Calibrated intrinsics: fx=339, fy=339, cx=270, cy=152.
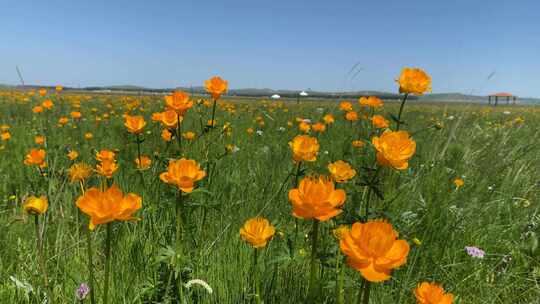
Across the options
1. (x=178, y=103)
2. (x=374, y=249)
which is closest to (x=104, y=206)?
(x=374, y=249)

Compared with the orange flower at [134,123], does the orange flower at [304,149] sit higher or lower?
lower

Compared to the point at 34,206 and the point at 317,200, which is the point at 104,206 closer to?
the point at 34,206

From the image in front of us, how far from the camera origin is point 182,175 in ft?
3.76

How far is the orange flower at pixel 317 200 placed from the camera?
2.62 ft

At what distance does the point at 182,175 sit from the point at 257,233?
0.34m

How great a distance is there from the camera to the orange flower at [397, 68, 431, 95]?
1.83m

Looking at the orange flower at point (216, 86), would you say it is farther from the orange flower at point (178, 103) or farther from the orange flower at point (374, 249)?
the orange flower at point (374, 249)

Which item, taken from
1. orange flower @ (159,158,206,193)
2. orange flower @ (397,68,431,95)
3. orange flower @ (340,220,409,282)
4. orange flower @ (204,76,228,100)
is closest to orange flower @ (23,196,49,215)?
orange flower @ (159,158,206,193)

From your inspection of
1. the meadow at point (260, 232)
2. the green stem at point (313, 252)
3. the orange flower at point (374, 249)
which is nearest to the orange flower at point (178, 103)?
the meadow at point (260, 232)

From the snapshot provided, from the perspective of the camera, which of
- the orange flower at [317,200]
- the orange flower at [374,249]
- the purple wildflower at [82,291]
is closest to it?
the orange flower at [374,249]

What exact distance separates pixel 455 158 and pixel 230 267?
2.60 m

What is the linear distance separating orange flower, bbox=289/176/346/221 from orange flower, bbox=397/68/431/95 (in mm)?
1243

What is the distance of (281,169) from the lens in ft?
9.12

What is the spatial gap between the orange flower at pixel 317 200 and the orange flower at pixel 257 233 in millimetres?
187
